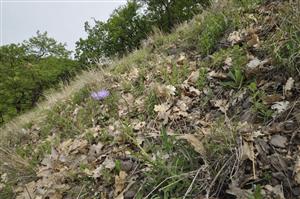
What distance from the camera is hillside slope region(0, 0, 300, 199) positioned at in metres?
1.93

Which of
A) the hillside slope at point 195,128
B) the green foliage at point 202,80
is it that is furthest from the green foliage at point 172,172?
the green foliage at point 202,80

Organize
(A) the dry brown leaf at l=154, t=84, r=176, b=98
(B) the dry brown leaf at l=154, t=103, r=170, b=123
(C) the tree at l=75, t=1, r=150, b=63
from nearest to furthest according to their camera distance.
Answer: (B) the dry brown leaf at l=154, t=103, r=170, b=123, (A) the dry brown leaf at l=154, t=84, r=176, b=98, (C) the tree at l=75, t=1, r=150, b=63

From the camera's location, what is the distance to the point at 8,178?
3.17 meters

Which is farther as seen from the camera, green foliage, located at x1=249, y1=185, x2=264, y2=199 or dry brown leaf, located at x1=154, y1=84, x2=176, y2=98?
dry brown leaf, located at x1=154, y1=84, x2=176, y2=98

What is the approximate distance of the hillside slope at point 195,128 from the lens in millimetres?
1935

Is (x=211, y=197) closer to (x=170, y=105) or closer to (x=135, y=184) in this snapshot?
(x=135, y=184)

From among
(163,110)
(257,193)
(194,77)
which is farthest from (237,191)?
(194,77)

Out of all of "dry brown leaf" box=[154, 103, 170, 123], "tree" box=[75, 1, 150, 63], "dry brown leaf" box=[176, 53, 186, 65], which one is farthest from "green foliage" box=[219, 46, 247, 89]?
"tree" box=[75, 1, 150, 63]

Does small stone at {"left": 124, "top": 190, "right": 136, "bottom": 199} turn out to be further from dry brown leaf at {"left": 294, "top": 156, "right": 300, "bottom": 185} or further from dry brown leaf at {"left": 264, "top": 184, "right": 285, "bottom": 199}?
dry brown leaf at {"left": 294, "top": 156, "right": 300, "bottom": 185}

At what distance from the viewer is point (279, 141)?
1968 millimetres

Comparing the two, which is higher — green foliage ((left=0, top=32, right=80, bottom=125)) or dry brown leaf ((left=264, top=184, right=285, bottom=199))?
green foliage ((left=0, top=32, right=80, bottom=125))

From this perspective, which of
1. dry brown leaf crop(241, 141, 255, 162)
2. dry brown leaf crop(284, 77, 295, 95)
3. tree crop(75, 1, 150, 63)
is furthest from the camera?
tree crop(75, 1, 150, 63)

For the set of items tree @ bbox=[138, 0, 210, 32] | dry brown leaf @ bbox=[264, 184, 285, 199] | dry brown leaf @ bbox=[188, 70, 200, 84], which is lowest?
dry brown leaf @ bbox=[264, 184, 285, 199]

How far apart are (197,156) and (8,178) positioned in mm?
2004
